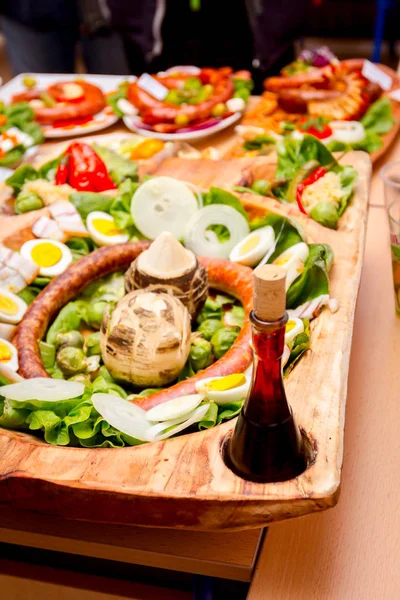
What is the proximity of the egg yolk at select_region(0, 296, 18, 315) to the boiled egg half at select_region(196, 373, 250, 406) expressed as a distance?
22.7 inches

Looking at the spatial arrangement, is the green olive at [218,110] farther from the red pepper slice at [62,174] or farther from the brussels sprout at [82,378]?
the brussels sprout at [82,378]

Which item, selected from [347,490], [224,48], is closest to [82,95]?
[224,48]

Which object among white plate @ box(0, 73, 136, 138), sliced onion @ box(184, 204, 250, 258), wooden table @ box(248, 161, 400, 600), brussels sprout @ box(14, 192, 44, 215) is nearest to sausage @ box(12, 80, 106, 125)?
white plate @ box(0, 73, 136, 138)

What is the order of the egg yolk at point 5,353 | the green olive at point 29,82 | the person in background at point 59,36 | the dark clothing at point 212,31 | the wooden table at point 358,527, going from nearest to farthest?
the wooden table at point 358,527, the egg yolk at point 5,353, the green olive at point 29,82, the dark clothing at point 212,31, the person in background at point 59,36

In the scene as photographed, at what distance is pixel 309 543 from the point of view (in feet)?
3.91

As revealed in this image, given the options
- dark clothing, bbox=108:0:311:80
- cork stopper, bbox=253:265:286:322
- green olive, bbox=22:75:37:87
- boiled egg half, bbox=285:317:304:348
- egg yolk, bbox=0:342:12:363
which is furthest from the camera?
dark clothing, bbox=108:0:311:80

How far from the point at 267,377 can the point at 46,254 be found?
40.8 inches

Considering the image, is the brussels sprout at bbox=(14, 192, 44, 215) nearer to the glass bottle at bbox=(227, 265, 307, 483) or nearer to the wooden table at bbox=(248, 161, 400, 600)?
the wooden table at bbox=(248, 161, 400, 600)

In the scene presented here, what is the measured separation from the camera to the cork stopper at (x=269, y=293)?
821 millimetres

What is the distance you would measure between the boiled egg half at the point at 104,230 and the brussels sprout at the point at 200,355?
1.53 ft

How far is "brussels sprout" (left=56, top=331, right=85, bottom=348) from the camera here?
157 cm

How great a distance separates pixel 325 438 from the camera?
107 centimetres

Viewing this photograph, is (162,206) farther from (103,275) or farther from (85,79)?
(85,79)

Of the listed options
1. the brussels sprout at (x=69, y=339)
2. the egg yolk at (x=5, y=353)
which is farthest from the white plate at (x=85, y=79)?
the egg yolk at (x=5, y=353)
